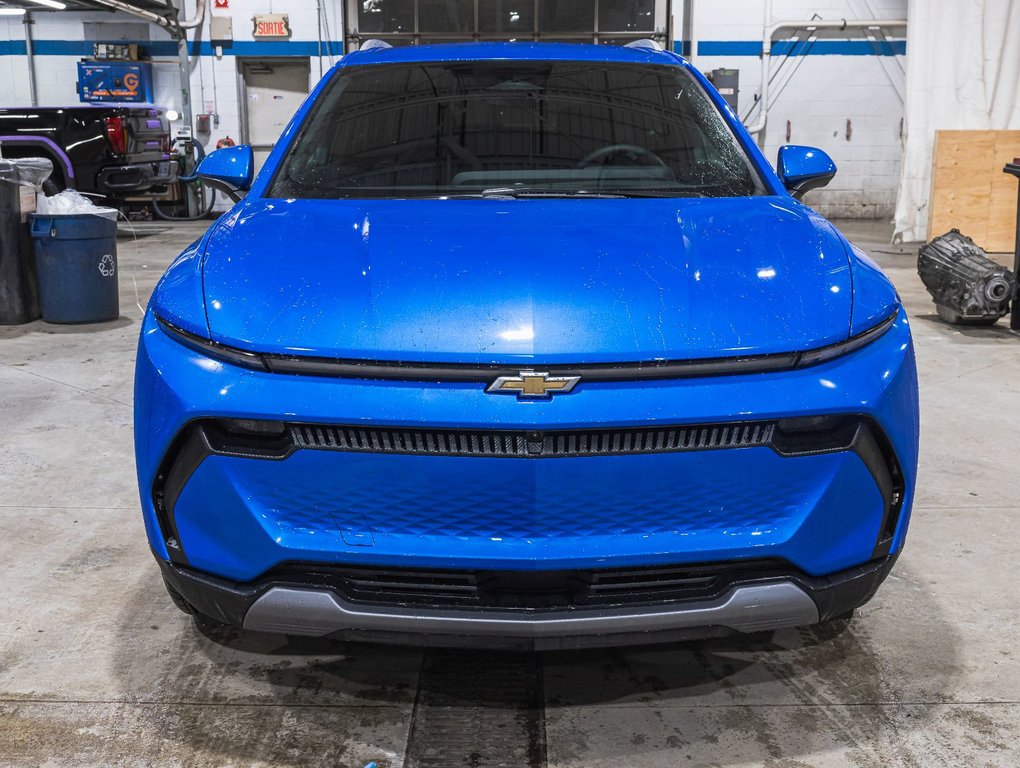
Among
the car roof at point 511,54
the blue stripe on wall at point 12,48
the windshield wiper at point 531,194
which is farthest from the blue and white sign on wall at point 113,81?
the windshield wiper at point 531,194

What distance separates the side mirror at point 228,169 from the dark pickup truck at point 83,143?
9.13 meters

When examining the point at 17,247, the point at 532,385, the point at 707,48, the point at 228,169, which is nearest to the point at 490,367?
the point at 532,385

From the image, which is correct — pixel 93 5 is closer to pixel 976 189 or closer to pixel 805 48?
pixel 805 48

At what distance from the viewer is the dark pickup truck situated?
11.4 metres

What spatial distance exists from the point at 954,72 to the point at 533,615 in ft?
36.9

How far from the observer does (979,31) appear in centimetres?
1125

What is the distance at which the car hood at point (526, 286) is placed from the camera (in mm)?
1811

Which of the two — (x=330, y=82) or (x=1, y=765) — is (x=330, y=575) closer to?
(x=1, y=765)

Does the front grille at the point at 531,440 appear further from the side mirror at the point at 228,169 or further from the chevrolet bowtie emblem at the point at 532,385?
the side mirror at the point at 228,169

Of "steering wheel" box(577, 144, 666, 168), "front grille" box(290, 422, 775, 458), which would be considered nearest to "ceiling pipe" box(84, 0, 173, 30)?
"steering wheel" box(577, 144, 666, 168)

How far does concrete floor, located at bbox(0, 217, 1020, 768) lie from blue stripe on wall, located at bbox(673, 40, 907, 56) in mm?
12789

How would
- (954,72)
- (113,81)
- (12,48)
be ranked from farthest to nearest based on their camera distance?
(12,48), (113,81), (954,72)

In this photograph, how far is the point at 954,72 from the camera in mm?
11250

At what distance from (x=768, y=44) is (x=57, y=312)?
11274 mm
